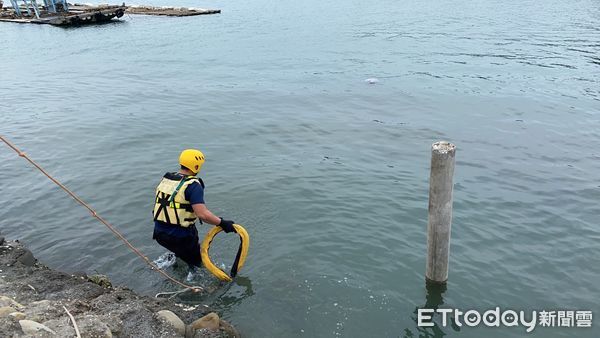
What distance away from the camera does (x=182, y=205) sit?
832 centimetres

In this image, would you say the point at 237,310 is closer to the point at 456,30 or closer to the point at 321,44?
the point at 321,44

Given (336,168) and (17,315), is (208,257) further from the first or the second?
(336,168)

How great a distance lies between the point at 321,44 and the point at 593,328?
114 feet

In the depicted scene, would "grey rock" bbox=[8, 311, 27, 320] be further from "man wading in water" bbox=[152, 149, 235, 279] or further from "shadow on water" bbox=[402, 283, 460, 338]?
"shadow on water" bbox=[402, 283, 460, 338]

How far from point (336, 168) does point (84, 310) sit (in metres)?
9.18

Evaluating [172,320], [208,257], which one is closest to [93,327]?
[172,320]

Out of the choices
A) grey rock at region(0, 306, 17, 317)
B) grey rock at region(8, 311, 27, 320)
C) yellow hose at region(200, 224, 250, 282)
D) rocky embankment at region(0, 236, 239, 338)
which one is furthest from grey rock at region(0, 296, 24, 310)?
yellow hose at region(200, 224, 250, 282)

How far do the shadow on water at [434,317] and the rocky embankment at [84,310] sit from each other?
316cm

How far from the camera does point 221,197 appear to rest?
1333cm

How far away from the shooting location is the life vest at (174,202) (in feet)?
27.0

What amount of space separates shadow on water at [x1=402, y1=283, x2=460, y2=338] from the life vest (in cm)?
431

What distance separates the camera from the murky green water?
9.41 meters

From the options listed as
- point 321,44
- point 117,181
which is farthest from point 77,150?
point 321,44

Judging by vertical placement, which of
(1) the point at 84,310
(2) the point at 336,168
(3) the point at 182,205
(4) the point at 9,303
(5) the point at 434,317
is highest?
(3) the point at 182,205
